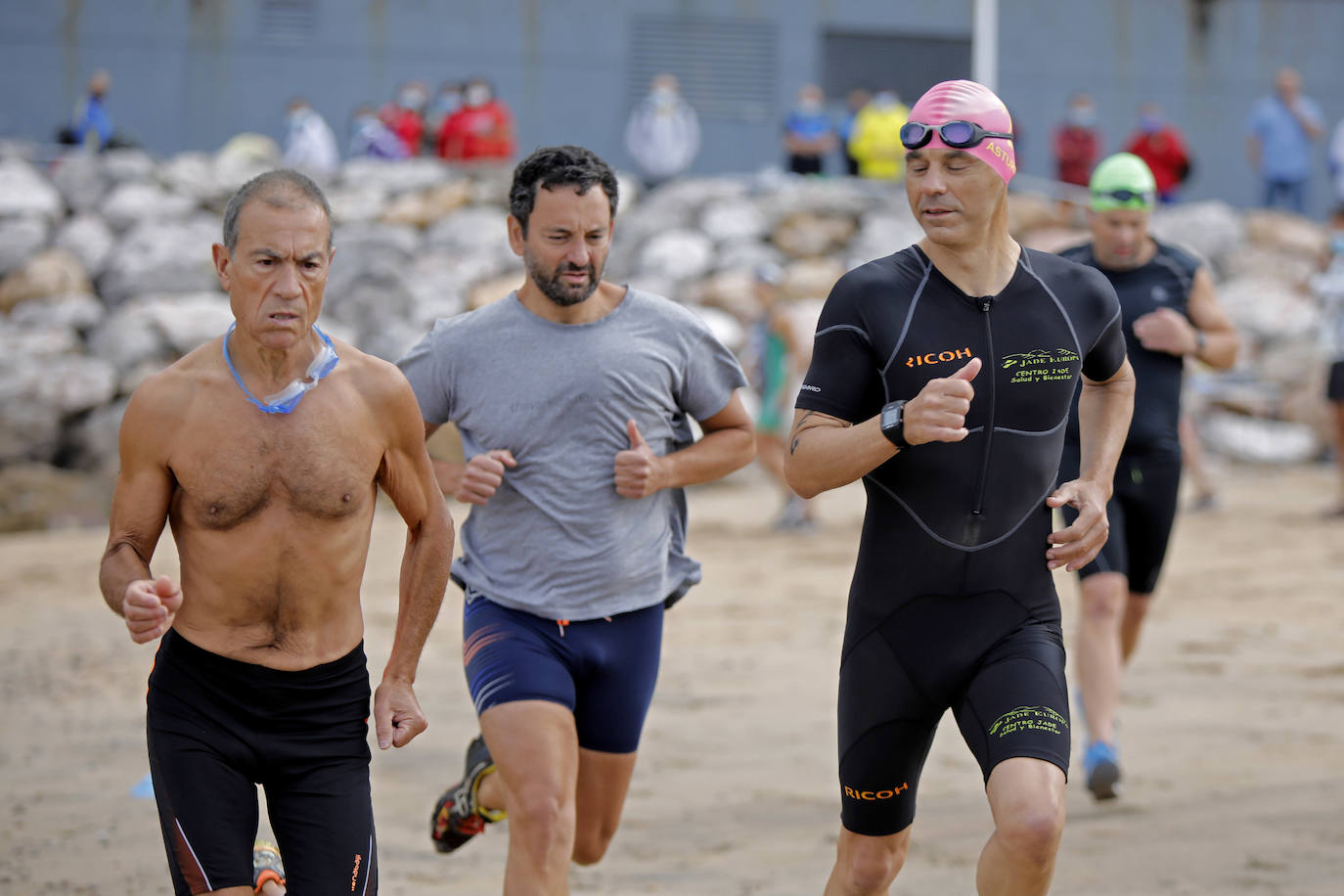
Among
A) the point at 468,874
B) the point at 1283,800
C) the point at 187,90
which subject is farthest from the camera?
the point at 187,90

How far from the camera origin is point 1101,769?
6043 millimetres

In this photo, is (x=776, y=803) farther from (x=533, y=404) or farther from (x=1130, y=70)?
(x=1130, y=70)

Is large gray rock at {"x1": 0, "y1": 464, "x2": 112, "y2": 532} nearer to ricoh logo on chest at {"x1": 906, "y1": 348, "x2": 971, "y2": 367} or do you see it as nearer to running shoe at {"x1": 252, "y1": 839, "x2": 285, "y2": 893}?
running shoe at {"x1": 252, "y1": 839, "x2": 285, "y2": 893}

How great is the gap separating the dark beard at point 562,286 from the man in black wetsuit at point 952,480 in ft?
3.27

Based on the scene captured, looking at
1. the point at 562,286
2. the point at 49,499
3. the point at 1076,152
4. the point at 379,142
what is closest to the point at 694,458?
the point at 562,286

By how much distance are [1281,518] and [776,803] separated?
9.37 meters

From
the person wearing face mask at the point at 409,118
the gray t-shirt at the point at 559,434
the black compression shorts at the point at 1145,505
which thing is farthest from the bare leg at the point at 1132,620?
the person wearing face mask at the point at 409,118

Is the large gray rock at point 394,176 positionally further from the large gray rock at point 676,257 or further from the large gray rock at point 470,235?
the large gray rock at point 676,257

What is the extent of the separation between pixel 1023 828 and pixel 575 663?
1.56 metres

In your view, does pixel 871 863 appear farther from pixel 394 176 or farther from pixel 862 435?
pixel 394 176

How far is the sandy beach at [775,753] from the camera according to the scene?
569cm

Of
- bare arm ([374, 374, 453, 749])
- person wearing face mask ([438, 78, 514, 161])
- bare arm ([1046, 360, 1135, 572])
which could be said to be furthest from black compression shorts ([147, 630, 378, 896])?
person wearing face mask ([438, 78, 514, 161])

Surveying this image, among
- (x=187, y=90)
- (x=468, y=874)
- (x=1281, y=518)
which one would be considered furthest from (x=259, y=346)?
(x=187, y=90)

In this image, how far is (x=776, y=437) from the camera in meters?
13.7
